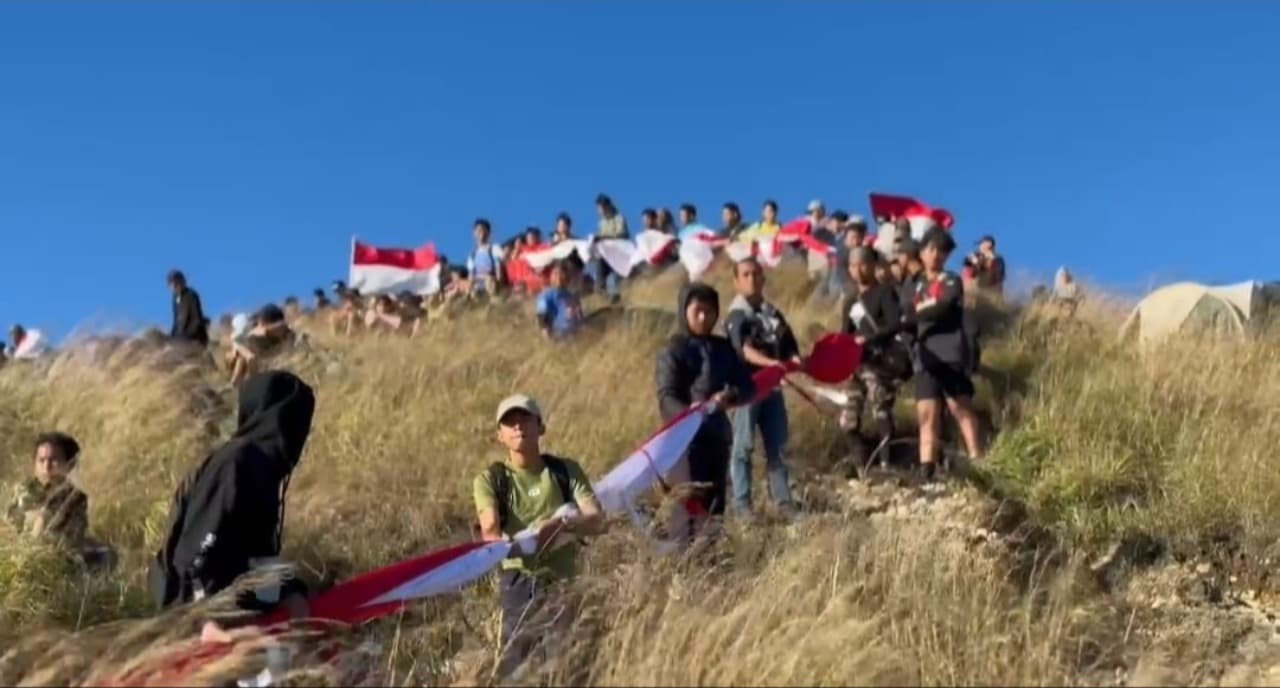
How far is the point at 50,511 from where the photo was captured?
6.42 m

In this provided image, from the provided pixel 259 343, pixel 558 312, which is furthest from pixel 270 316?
pixel 558 312

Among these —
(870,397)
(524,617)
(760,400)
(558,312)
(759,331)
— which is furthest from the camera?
(558,312)

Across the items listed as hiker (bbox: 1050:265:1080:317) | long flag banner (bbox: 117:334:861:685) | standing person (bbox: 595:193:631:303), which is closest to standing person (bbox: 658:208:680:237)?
standing person (bbox: 595:193:631:303)

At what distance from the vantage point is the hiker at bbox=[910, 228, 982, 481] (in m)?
8.20

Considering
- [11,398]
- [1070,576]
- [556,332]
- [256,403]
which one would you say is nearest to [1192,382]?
[1070,576]

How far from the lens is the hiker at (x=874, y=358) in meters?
8.56

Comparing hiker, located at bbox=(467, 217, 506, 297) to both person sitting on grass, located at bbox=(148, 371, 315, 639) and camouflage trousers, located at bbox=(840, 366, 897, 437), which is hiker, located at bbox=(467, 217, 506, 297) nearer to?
camouflage trousers, located at bbox=(840, 366, 897, 437)

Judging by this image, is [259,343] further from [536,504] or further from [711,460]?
[536,504]

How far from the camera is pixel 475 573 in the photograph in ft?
16.0

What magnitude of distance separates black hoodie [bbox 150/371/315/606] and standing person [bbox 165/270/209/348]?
940 cm

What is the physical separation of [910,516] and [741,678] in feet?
8.80

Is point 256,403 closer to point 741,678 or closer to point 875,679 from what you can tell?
point 741,678

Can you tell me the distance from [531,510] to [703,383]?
80.7 inches

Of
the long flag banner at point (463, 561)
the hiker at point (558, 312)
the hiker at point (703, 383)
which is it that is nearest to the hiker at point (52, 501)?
the long flag banner at point (463, 561)
